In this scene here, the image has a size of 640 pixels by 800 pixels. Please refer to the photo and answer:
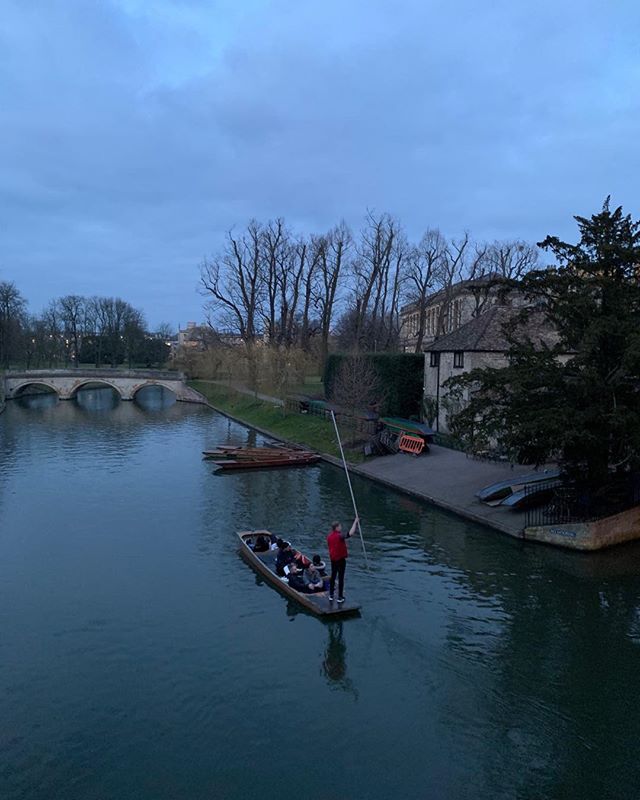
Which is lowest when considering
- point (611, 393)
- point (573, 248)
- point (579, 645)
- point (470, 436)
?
point (579, 645)

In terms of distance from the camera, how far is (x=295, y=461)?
34.3 meters

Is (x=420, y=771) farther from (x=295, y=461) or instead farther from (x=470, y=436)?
(x=295, y=461)

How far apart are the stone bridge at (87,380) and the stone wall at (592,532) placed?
180ft

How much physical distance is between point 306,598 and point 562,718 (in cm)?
598

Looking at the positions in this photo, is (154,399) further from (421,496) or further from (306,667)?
(306,667)

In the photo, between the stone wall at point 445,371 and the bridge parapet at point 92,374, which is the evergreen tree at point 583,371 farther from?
the bridge parapet at point 92,374

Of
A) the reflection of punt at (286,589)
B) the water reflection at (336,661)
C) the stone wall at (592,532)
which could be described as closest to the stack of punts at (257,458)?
the reflection of punt at (286,589)

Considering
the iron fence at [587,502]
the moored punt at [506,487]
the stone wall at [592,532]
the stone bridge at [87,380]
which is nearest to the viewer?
the stone wall at [592,532]

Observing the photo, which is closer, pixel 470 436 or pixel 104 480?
pixel 470 436

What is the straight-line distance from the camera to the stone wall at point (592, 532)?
62.9ft

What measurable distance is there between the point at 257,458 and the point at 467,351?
12203mm

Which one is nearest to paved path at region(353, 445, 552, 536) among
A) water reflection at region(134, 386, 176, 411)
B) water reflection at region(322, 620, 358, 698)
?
water reflection at region(322, 620, 358, 698)

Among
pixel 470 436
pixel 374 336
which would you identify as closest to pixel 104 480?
pixel 470 436

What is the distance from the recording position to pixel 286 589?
1549cm
